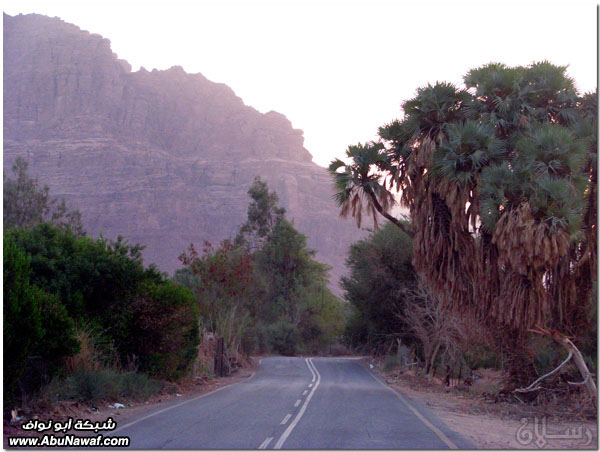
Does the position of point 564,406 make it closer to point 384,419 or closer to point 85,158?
point 384,419

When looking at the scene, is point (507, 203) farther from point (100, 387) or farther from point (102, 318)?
point (102, 318)

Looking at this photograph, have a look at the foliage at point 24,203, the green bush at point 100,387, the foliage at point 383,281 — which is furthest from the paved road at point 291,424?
the foliage at point 24,203

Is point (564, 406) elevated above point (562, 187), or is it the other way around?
point (562, 187)

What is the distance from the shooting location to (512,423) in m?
14.9

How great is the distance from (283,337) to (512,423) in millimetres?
47741

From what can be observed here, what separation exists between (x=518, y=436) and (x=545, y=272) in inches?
218

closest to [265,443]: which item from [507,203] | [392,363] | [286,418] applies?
[286,418]

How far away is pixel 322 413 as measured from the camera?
1494 centimetres

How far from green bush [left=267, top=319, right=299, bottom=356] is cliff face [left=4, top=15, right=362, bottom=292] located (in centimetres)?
6141

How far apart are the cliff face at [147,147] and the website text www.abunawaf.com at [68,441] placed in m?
111

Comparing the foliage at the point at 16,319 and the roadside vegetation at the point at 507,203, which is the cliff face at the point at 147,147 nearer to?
the roadside vegetation at the point at 507,203

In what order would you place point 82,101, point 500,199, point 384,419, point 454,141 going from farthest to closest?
point 82,101 < point 454,141 < point 500,199 < point 384,419

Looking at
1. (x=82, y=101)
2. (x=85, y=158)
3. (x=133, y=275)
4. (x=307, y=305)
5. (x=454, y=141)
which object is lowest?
(x=307, y=305)

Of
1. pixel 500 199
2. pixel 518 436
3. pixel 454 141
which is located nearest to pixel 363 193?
pixel 454 141
